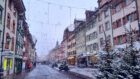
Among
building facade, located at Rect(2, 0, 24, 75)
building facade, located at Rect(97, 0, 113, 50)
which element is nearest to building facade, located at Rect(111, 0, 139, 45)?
building facade, located at Rect(97, 0, 113, 50)

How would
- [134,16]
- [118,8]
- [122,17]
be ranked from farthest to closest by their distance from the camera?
[118,8]
[122,17]
[134,16]

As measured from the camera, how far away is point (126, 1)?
1403 inches

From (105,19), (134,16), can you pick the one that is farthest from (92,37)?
(134,16)

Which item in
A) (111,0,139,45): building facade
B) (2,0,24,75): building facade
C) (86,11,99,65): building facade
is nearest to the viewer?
(2,0,24,75): building facade

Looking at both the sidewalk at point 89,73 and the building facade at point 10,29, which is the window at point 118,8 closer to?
the sidewalk at point 89,73

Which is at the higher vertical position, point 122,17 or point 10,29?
point 122,17

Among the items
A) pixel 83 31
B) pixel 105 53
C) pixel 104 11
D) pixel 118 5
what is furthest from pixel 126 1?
pixel 83 31

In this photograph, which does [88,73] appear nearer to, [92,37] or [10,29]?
[10,29]

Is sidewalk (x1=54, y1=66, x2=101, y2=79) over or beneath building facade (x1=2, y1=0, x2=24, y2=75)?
beneath

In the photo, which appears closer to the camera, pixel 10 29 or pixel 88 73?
pixel 10 29

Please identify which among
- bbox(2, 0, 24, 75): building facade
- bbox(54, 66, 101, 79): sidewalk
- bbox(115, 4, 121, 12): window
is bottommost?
bbox(54, 66, 101, 79): sidewalk

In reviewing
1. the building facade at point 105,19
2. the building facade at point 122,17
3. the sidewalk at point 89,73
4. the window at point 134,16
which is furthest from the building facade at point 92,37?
the window at point 134,16

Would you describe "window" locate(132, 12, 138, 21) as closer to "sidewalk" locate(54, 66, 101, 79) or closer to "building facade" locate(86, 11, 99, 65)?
"sidewalk" locate(54, 66, 101, 79)

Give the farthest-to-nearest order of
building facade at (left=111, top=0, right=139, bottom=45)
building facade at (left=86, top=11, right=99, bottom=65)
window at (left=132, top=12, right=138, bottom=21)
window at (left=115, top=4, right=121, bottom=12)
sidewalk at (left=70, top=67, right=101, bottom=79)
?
1. building facade at (left=86, top=11, right=99, bottom=65)
2. window at (left=115, top=4, right=121, bottom=12)
3. building facade at (left=111, top=0, right=139, bottom=45)
4. window at (left=132, top=12, right=138, bottom=21)
5. sidewalk at (left=70, top=67, right=101, bottom=79)
